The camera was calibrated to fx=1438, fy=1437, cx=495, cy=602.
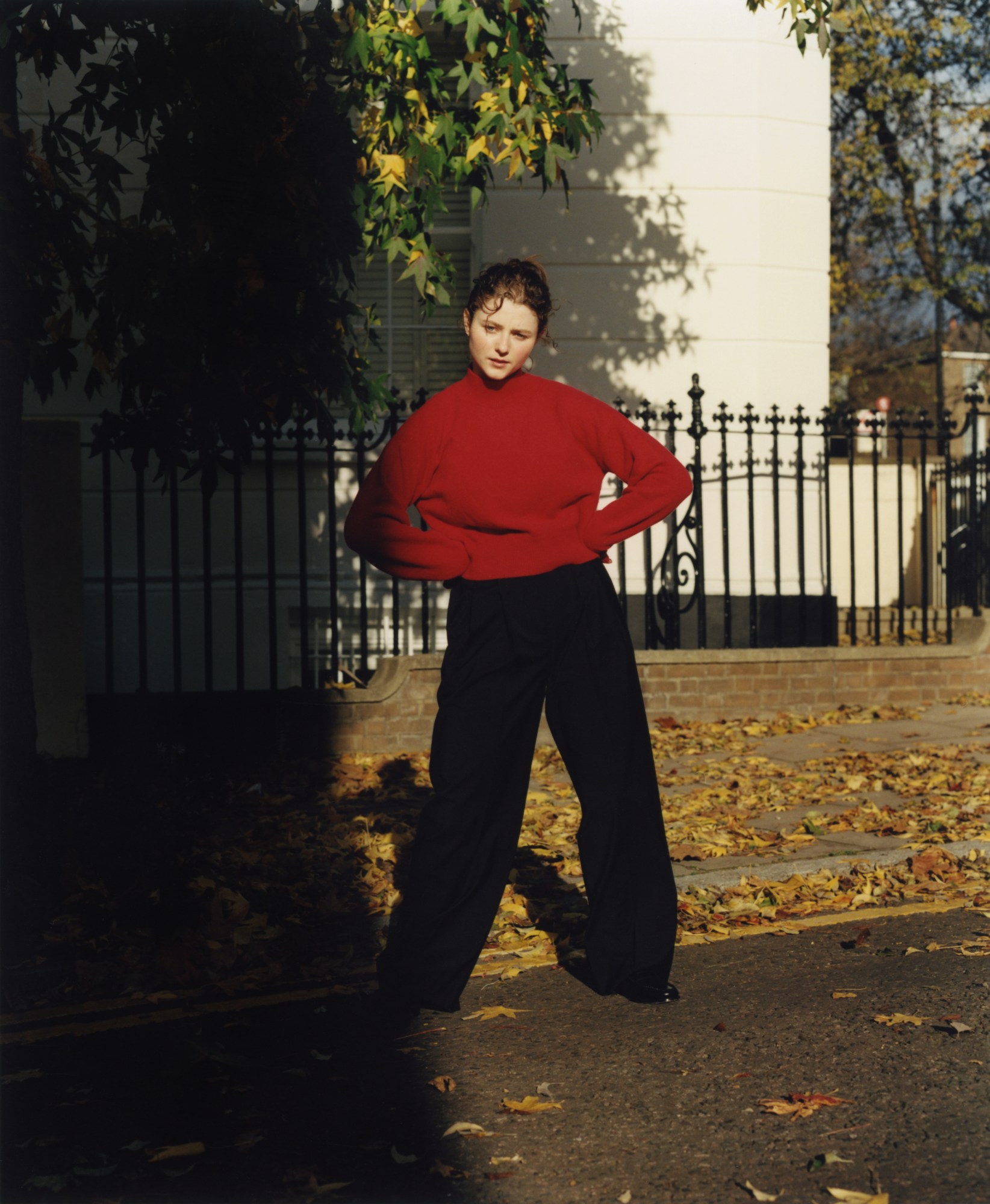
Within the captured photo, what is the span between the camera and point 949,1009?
3861 millimetres

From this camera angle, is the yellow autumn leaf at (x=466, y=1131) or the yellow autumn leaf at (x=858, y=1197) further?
the yellow autumn leaf at (x=466, y=1131)

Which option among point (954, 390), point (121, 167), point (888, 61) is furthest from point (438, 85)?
point (954, 390)

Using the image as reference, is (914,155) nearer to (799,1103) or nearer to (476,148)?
(476,148)

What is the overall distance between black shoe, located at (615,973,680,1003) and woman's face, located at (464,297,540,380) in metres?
1.66

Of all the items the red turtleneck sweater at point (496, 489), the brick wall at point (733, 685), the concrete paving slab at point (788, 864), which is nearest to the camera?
the red turtleneck sweater at point (496, 489)

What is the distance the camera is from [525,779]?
387 cm

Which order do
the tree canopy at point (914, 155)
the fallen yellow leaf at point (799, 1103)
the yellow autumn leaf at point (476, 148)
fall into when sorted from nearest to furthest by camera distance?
the fallen yellow leaf at point (799, 1103) < the yellow autumn leaf at point (476, 148) < the tree canopy at point (914, 155)

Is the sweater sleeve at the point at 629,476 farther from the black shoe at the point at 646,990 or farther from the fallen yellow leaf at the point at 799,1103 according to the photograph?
the fallen yellow leaf at the point at 799,1103

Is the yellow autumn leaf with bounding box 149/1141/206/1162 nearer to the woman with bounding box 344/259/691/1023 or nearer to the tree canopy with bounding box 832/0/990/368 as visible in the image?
the woman with bounding box 344/259/691/1023

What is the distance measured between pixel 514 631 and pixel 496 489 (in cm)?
38

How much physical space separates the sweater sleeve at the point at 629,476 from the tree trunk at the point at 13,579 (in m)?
2.31

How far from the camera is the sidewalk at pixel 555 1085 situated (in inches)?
Answer: 113

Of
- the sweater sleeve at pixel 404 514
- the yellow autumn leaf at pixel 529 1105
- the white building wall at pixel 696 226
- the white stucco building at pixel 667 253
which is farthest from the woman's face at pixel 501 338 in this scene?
the white building wall at pixel 696 226

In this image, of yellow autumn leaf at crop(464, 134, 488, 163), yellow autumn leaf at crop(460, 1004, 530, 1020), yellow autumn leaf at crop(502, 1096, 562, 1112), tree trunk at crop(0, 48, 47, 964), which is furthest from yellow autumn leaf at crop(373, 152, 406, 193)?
yellow autumn leaf at crop(502, 1096, 562, 1112)
